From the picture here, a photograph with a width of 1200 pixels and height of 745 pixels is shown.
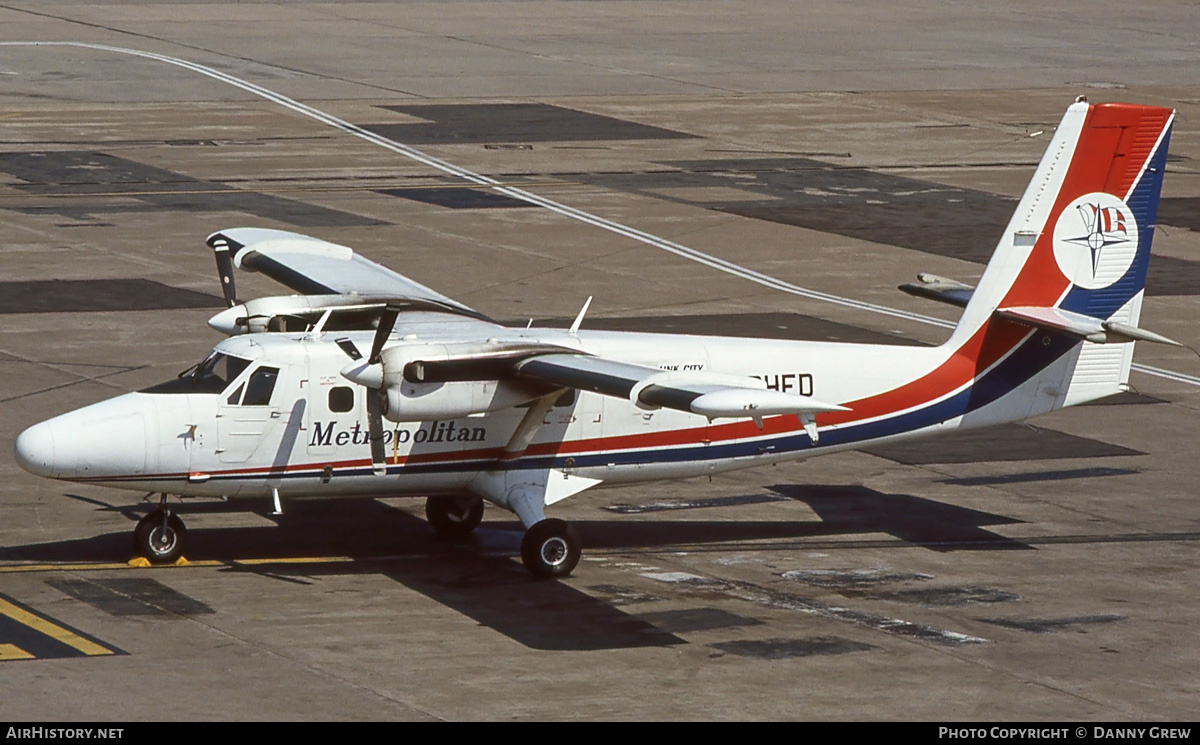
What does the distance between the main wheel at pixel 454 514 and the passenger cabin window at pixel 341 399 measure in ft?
8.76

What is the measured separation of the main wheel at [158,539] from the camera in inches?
979

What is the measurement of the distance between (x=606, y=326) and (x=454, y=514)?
13.9 m

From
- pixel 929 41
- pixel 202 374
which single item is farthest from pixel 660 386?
pixel 929 41

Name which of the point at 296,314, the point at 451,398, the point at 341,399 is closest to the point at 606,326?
the point at 296,314

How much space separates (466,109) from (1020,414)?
42.6 metres

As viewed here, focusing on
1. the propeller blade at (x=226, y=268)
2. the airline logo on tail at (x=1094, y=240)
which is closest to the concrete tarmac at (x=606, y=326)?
the propeller blade at (x=226, y=268)

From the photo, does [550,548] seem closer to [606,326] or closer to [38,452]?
[38,452]

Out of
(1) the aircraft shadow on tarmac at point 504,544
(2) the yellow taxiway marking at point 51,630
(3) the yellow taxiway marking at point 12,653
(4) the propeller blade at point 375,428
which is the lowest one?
(3) the yellow taxiway marking at point 12,653

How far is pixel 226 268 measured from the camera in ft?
97.2

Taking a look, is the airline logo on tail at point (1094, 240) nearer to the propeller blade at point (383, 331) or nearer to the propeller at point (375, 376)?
the propeller at point (375, 376)

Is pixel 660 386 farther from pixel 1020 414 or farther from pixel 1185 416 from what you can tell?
pixel 1185 416

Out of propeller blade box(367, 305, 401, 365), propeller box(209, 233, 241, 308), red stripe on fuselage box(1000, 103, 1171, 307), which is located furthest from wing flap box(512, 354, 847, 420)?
propeller box(209, 233, 241, 308)

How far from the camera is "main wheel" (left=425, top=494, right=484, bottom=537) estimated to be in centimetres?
2688

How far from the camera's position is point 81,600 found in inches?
923
